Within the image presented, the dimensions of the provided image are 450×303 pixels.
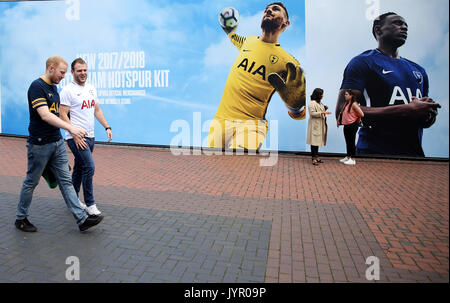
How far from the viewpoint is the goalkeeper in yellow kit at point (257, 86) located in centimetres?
970

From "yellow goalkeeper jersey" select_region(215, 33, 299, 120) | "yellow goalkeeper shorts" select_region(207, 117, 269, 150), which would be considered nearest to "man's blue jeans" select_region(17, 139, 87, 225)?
"yellow goalkeeper shorts" select_region(207, 117, 269, 150)

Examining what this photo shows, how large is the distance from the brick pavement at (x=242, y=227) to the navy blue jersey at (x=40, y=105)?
1092mm

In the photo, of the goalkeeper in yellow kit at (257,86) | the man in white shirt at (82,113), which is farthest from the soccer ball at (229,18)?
the man in white shirt at (82,113)

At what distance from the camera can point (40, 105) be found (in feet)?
13.5

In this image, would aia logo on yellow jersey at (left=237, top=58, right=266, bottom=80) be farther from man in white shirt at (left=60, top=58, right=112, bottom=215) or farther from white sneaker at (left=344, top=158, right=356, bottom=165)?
man in white shirt at (left=60, top=58, right=112, bottom=215)

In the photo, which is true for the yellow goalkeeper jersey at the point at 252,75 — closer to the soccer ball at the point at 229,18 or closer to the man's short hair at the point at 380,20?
the soccer ball at the point at 229,18

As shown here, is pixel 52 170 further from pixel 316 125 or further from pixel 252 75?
pixel 252 75

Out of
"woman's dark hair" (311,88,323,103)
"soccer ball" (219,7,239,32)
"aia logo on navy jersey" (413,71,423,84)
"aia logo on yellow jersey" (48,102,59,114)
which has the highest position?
"soccer ball" (219,7,239,32)

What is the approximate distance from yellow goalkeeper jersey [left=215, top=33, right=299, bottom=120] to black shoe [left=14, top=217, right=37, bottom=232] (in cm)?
641

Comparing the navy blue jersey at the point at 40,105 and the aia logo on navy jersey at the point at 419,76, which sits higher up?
the aia logo on navy jersey at the point at 419,76

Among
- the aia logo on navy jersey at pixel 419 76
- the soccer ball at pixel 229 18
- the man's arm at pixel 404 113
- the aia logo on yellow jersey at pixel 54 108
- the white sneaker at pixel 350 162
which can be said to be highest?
the soccer ball at pixel 229 18

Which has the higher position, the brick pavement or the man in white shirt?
the man in white shirt

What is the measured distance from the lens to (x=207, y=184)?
6910 millimetres

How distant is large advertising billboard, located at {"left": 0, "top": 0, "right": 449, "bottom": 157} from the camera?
9.15m
